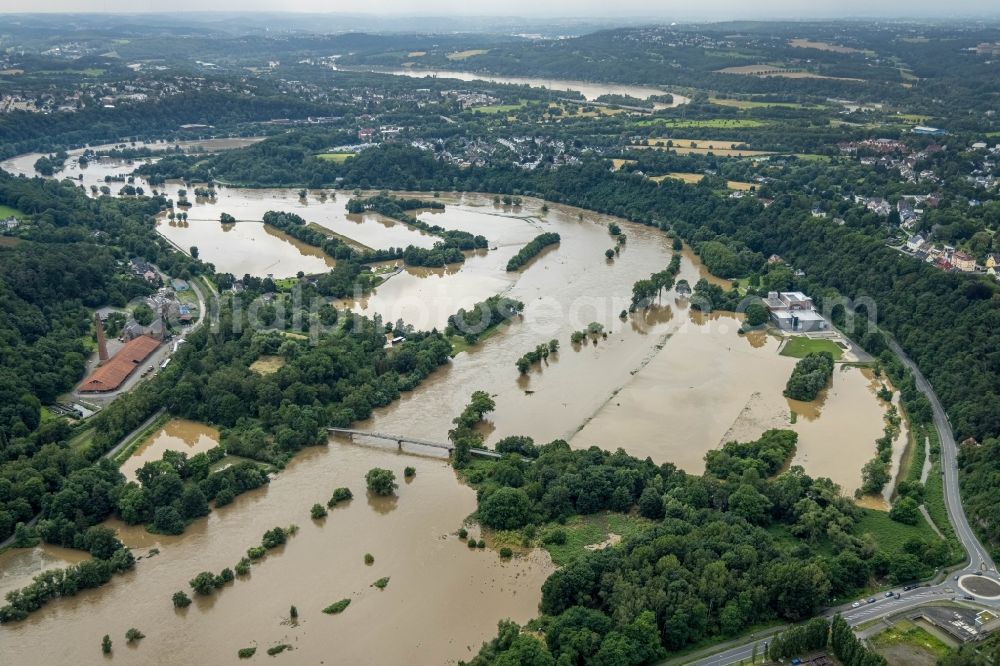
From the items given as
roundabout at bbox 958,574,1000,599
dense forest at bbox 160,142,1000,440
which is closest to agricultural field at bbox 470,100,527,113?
dense forest at bbox 160,142,1000,440

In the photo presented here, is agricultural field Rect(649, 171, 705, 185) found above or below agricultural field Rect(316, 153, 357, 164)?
above

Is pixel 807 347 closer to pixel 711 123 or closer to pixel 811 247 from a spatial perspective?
pixel 811 247

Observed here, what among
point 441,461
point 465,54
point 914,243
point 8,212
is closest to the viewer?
point 441,461

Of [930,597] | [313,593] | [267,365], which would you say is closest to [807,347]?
[930,597]

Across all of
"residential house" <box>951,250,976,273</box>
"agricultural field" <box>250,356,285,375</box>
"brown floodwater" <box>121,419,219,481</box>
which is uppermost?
"residential house" <box>951,250,976,273</box>

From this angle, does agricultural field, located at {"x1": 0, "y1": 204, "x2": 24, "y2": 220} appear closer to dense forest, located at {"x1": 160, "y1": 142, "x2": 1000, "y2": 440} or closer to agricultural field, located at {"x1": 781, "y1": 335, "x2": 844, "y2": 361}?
dense forest, located at {"x1": 160, "y1": 142, "x2": 1000, "y2": 440}

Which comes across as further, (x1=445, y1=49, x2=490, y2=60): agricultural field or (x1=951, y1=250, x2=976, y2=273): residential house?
(x1=445, y1=49, x2=490, y2=60): agricultural field

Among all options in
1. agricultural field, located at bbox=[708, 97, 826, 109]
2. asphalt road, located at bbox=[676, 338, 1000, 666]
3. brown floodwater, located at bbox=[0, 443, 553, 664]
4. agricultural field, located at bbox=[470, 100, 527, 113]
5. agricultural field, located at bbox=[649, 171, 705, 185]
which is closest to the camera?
asphalt road, located at bbox=[676, 338, 1000, 666]

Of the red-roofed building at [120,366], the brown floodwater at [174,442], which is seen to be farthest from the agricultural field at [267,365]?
the red-roofed building at [120,366]
